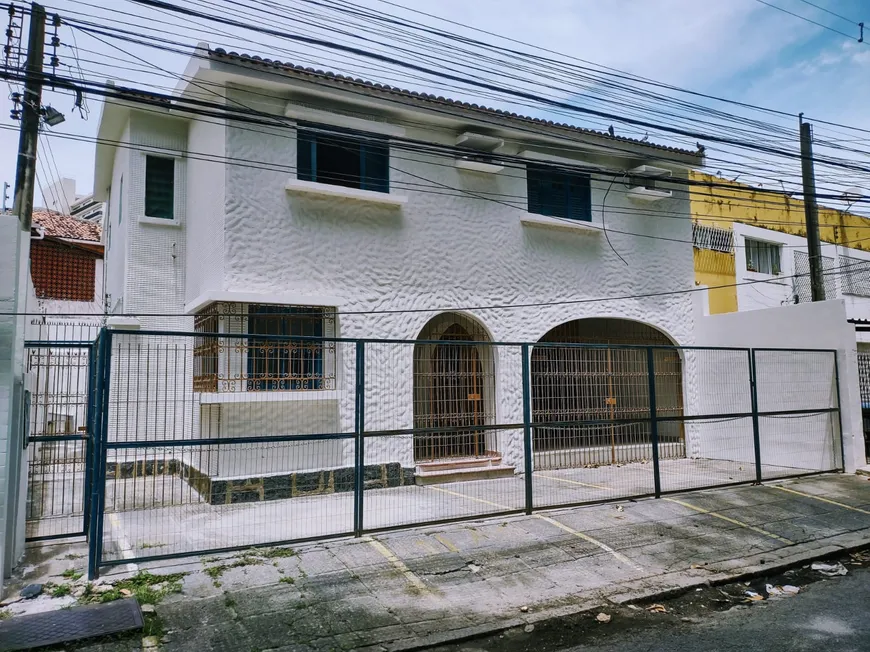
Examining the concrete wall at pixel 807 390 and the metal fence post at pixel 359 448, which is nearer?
the metal fence post at pixel 359 448

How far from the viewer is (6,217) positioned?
203 inches

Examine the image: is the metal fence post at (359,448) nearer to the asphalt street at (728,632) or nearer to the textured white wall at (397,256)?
the asphalt street at (728,632)

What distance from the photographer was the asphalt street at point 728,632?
177 inches

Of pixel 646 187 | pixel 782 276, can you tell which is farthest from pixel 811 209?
pixel 646 187

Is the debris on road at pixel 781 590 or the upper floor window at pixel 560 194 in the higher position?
the upper floor window at pixel 560 194

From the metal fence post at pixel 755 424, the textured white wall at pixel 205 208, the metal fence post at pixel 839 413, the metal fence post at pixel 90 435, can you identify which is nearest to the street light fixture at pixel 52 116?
the textured white wall at pixel 205 208

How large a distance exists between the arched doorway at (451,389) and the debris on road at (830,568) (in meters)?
4.11

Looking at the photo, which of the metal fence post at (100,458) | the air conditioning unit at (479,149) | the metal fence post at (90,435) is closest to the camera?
the metal fence post at (100,458)

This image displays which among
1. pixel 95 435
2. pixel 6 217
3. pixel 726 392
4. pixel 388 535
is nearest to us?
pixel 6 217

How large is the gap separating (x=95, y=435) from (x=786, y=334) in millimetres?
10764

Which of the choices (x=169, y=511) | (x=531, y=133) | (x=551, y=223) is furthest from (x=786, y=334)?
(x=169, y=511)

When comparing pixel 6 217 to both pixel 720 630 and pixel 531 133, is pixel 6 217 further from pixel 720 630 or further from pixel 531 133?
pixel 531 133

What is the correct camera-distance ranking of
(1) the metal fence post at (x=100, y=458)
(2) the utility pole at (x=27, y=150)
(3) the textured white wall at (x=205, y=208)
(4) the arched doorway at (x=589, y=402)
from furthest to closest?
(3) the textured white wall at (x=205, y=208) → (4) the arched doorway at (x=589, y=402) → (2) the utility pole at (x=27, y=150) → (1) the metal fence post at (x=100, y=458)

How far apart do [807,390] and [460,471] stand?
589 cm
